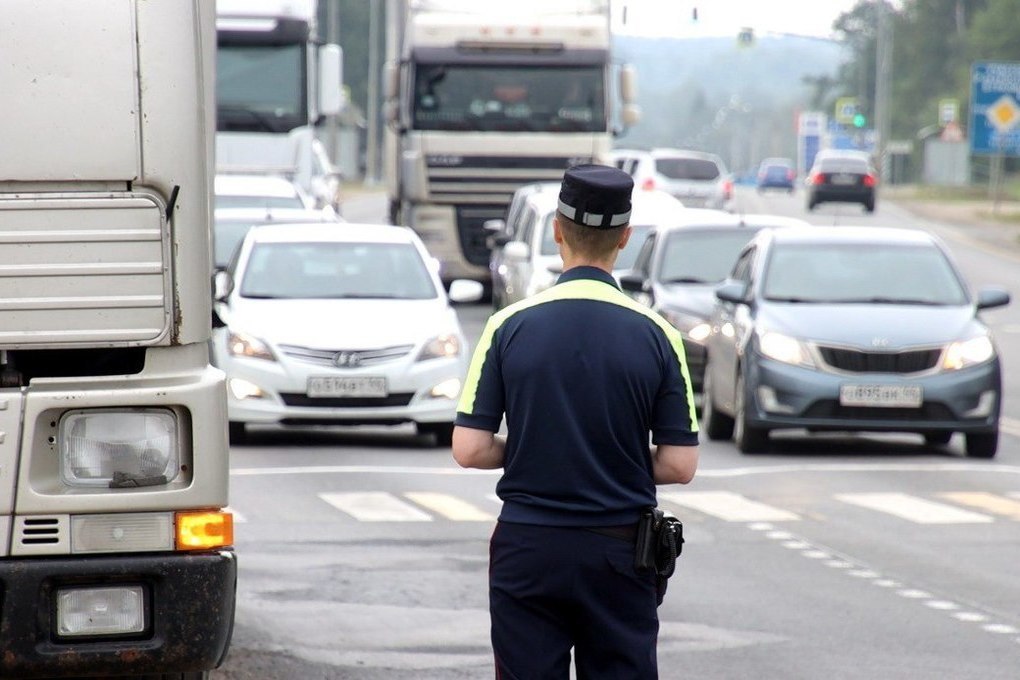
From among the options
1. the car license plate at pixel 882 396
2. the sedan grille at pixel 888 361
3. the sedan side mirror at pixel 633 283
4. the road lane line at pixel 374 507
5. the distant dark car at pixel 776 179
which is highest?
the sedan side mirror at pixel 633 283

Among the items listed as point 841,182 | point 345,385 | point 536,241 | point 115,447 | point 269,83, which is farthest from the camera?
point 841,182

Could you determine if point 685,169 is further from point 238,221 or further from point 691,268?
point 691,268

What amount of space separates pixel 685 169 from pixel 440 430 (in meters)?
41.7

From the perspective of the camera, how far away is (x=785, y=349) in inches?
605

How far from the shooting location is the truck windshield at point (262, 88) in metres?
28.6

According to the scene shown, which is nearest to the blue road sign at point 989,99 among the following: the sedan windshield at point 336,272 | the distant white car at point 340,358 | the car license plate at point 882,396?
the sedan windshield at point 336,272

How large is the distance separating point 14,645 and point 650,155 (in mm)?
51811

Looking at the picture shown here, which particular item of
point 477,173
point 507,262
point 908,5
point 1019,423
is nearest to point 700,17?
point 477,173

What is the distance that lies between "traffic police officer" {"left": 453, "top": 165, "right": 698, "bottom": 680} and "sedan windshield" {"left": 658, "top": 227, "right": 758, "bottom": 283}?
47.6 feet

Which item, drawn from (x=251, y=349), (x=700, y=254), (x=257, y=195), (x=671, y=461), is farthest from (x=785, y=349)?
(x=671, y=461)

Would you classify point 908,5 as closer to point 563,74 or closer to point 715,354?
point 563,74

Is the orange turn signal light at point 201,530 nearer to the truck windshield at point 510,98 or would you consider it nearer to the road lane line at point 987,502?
the road lane line at point 987,502

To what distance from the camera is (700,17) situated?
65.2 metres

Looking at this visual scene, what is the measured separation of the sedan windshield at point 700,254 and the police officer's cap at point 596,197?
14.5m
